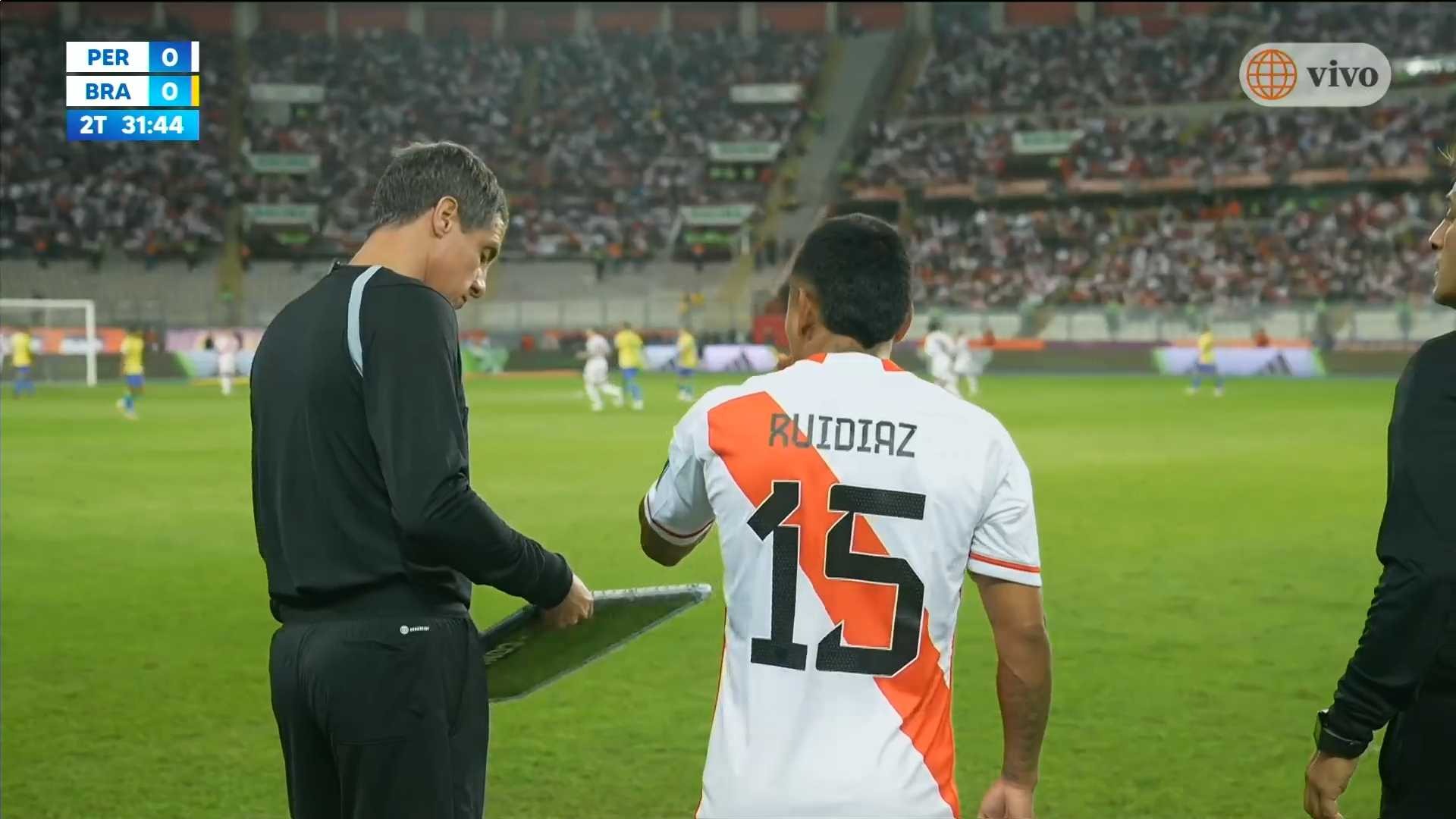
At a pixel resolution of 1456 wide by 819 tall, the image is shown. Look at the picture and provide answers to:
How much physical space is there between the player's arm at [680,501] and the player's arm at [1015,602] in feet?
1.87

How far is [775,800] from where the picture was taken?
2.75 metres

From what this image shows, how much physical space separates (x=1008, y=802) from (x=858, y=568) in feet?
1.90

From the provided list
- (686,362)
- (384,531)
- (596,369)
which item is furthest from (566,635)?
(686,362)

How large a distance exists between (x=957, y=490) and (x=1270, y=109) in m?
50.6

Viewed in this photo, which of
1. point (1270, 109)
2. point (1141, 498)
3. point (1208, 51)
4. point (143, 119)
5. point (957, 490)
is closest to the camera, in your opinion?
point (957, 490)

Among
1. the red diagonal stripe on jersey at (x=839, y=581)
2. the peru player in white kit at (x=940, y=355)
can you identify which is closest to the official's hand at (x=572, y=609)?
the red diagonal stripe on jersey at (x=839, y=581)

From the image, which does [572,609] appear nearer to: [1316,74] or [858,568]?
[858,568]

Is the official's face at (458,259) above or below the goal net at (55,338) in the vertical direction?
above

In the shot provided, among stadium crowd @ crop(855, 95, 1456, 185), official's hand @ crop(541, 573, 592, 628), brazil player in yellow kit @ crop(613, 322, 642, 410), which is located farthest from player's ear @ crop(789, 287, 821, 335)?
stadium crowd @ crop(855, 95, 1456, 185)

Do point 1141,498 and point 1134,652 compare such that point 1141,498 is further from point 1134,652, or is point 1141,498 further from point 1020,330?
point 1020,330

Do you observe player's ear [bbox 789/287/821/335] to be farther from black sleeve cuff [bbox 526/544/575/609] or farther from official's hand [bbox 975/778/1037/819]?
official's hand [bbox 975/778/1037/819]

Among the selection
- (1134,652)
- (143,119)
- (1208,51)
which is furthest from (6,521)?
(1208,51)

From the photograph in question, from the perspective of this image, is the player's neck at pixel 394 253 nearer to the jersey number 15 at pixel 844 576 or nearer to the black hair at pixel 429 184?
the black hair at pixel 429 184

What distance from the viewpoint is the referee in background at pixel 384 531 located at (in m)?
3.05
